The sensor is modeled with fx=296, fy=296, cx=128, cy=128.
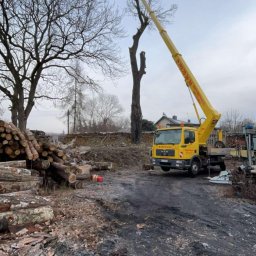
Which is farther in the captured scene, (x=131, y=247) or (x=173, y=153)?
(x=173, y=153)

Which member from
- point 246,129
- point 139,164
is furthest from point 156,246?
point 139,164

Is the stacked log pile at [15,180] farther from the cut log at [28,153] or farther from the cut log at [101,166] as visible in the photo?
the cut log at [101,166]

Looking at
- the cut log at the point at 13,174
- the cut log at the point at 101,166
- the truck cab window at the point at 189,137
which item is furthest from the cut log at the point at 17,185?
the truck cab window at the point at 189,137

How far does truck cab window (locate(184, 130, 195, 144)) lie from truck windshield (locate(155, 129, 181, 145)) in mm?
270

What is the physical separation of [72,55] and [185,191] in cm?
1355

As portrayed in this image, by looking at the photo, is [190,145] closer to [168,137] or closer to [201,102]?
[168,137]

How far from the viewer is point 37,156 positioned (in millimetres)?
9414

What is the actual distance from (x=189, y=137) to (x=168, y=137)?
3.09ft

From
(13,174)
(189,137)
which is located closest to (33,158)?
(13,174)

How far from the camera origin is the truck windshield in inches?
518

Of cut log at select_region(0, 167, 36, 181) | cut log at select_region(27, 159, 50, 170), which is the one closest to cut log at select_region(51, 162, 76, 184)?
cut log at select_region(27, 159, 50, 170)

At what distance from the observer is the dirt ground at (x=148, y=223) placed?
15.8ft

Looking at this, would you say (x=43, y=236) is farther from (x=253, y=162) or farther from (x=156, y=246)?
(x=253, y=162)

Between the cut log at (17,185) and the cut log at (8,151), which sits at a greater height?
the cut log at (8,151)
